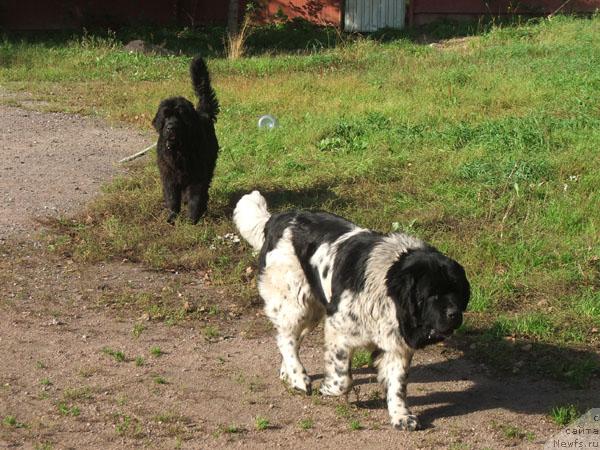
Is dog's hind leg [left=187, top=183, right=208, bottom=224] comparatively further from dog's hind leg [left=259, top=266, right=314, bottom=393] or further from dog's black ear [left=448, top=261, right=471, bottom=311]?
dog's black ear [left=448, top=261, right=471, bottom=311]

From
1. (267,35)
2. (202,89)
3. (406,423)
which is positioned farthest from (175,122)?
(267,35)

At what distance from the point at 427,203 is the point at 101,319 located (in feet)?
13.5

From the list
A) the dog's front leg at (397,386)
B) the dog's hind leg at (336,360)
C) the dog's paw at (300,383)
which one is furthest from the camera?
the dog's paw at (300,383)

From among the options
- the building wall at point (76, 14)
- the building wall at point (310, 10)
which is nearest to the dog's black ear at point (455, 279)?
the building wall at point (76, 14)

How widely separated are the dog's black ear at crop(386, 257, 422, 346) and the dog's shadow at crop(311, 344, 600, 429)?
654mm

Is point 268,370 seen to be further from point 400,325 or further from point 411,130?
point 411,130

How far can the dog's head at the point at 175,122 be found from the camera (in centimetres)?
970

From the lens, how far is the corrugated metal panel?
89.9ft

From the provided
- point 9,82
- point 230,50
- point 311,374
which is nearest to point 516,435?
point 311,374

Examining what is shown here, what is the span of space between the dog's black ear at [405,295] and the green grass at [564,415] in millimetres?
1045

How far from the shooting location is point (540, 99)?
562 inches

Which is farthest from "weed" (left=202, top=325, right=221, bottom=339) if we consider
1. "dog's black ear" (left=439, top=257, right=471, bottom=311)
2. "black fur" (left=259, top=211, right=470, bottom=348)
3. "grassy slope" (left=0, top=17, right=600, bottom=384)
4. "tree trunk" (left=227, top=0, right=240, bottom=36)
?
"tree trunk" (left=227, top=0, right=240, bottom=36)

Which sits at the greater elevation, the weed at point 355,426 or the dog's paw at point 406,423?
the dog's paw at point 406,423

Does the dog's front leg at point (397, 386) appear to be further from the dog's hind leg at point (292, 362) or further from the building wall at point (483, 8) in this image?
the building wall at point (483, 8)
